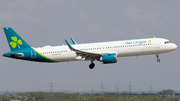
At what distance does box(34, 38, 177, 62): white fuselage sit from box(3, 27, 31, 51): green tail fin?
451cm

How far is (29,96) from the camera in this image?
8081cm

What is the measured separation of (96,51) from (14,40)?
16813 mm

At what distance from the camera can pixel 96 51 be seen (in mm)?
56156

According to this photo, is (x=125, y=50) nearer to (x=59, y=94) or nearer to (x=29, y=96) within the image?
(x=59, y=94)

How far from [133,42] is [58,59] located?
14.4 m

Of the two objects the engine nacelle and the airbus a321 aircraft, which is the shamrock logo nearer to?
the airbus a321 aircraft

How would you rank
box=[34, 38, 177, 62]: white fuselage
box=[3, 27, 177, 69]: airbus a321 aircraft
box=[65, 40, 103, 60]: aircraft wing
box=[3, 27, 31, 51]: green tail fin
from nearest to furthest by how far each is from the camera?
box=[65, 40, 103, 60]: aircraft wing
box=[3, 27, 177, 69]: airbus a321 aircraft
box=[34, 38, 177, 62]: white fuselage
box=[3, 27, 31, 51]: green tail fin

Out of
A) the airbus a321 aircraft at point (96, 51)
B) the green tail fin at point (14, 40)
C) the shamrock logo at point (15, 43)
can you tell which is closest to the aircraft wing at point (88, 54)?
the airbus a321 aircraft at point (96, 51)

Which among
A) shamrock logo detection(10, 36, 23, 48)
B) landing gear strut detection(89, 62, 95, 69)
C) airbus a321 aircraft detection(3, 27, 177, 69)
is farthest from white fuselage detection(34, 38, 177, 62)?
shamrock logo detection(10, 36, 23, 48)

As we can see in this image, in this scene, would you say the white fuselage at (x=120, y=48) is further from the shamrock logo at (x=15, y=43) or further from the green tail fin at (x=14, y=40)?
the shamrock logo at (x=15, y=43)

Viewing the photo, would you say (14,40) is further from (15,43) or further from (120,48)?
(120,48)

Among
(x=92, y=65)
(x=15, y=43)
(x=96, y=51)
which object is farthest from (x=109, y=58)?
(x=15, y=43)

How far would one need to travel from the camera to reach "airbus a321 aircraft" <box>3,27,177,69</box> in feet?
182

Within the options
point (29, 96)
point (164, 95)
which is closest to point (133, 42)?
point (164, 95)
